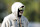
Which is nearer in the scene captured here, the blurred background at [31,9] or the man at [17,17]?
the man at [17,17]

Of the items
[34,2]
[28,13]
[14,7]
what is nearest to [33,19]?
[28,13]

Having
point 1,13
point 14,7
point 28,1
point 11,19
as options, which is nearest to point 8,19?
point 11,19

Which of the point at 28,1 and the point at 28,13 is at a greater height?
the point at 28,1

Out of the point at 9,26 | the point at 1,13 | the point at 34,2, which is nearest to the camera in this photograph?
the point at 9,26

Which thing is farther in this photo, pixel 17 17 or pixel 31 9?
pixel 31 9

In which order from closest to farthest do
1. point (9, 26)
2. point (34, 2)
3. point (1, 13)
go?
point (9, 26), point (1, 13), point (34, 2)

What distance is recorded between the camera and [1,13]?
12.6ft

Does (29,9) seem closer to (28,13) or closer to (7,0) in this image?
(28,13)

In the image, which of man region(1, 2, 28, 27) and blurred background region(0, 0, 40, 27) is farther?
blurred background region(0, 0, 40, 27)

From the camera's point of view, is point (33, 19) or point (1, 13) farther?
point (33, 19)

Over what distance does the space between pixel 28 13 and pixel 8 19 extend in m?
2.42

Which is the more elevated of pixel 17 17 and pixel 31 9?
pixel 31 9

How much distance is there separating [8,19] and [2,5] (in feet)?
7.66

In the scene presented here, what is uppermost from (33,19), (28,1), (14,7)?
(28,1)
